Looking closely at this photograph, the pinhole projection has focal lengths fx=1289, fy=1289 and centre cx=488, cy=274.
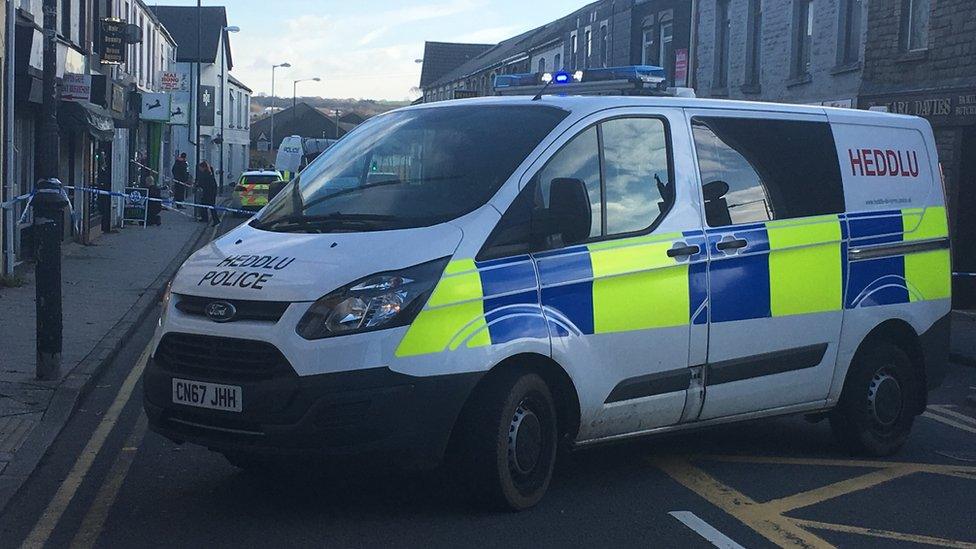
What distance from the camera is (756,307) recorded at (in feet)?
24.0

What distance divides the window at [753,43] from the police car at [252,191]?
16.2 meters

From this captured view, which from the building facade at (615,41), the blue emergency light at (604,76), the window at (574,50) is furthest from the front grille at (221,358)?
the window at (574,50)

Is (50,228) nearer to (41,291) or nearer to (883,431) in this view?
(41,291)

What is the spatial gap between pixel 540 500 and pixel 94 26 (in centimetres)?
2565

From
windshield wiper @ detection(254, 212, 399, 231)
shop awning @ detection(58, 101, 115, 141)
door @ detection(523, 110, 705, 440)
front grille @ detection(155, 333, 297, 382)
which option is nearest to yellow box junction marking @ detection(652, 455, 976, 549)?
door @ detection(523, 110, 705, 440)

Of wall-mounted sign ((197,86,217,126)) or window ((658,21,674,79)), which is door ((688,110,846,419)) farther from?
wall-mounted sign ((197,86,217,126))

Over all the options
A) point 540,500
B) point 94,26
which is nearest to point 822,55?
point 94,26

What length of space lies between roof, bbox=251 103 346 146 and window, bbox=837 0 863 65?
4114 inches

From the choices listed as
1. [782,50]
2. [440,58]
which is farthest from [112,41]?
[440,58]

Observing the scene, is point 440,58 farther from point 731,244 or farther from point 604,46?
point 731,244

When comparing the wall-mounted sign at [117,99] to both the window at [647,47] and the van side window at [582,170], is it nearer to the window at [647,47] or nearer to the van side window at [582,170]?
the window at [647,47]

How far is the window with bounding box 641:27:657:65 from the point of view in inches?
1393

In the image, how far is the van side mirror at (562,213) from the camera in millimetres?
6301

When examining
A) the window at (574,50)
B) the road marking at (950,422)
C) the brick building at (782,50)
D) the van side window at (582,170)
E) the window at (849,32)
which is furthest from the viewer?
the window at (574,50)
